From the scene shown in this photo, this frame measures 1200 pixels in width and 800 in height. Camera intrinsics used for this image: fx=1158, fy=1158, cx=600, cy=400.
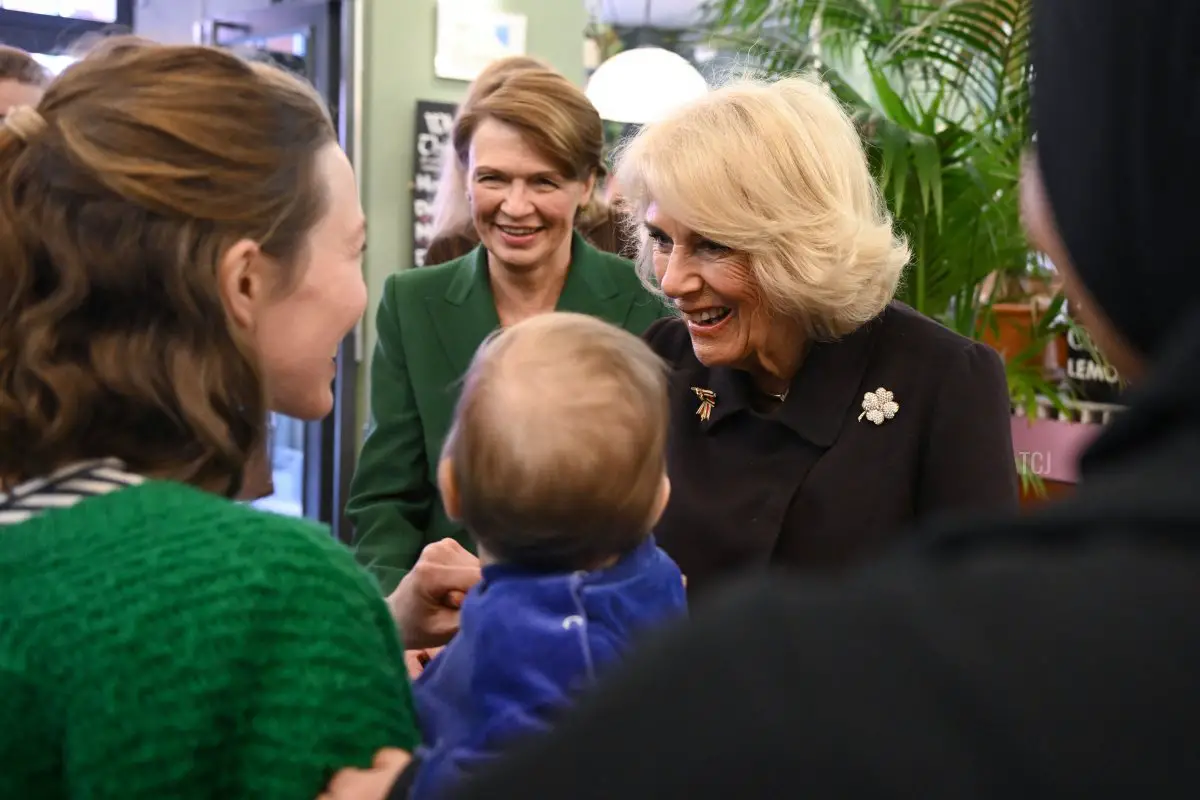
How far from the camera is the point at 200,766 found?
2.78 feet

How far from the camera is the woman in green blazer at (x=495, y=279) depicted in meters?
2.16

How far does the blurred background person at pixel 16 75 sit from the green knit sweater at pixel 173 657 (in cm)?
179

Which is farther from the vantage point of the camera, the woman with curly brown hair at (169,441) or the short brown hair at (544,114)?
the short brown hair at (544,114)

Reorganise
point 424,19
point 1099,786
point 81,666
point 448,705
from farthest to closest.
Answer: point 424,19 → point 448,705 → point 81,666 → point 1099,786

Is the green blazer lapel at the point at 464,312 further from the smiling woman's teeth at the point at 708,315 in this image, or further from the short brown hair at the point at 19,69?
the short brown hair at the point at 19,69

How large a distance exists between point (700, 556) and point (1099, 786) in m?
1.39

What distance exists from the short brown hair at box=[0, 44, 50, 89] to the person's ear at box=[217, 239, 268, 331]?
5.74ft

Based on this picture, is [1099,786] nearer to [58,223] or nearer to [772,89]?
[58,223]

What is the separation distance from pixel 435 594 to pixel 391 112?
11.3ft

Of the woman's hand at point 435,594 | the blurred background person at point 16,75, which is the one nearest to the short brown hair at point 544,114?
the blurred background person at point 16,75

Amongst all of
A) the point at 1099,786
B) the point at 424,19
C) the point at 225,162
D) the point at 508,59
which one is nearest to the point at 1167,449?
the point at 1099,786

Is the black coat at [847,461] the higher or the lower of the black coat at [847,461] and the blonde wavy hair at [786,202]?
the lower

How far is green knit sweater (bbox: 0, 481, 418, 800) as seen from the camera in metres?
0.83

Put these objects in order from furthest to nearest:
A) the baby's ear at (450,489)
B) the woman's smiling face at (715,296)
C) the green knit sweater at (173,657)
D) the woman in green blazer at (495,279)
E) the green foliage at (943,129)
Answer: the green foliage at (943,129), the woman in green blazer at (495,279), the woman's smiling face at (715,296), the baby's ear at (450,489), the green knit sweater at (173,657)
